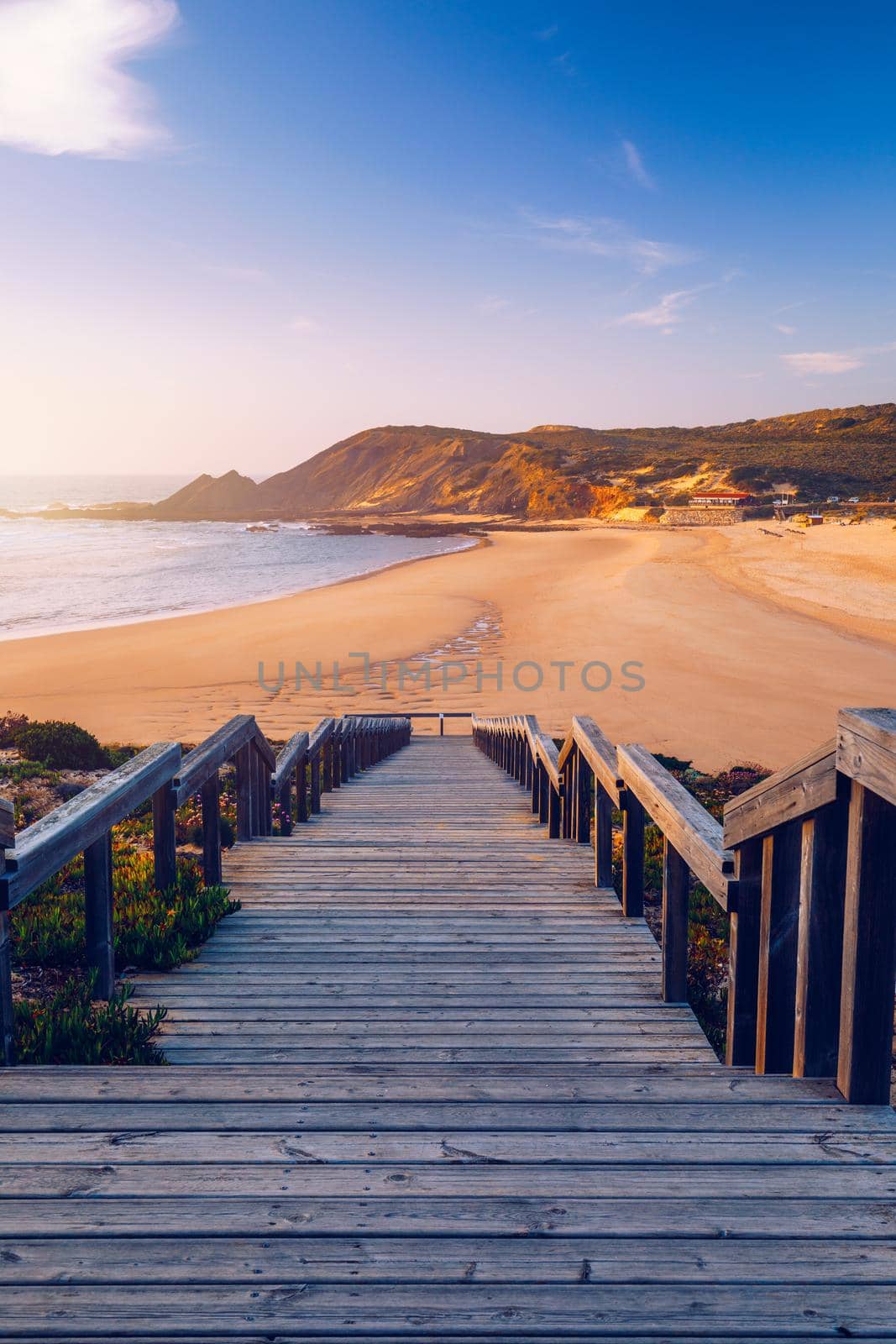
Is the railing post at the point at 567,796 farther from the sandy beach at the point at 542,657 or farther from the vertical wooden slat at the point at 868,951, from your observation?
the sandy beach at the point at 542,657

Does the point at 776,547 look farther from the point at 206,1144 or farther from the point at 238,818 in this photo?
the point at 206,1144

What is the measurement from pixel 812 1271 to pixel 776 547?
53.4 meters

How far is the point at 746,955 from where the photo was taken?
2.91 m

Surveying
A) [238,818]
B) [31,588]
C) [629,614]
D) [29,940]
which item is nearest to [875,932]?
[29,940]

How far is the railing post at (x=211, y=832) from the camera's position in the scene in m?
5.00

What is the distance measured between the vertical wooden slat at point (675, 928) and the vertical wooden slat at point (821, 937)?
34.4 inches

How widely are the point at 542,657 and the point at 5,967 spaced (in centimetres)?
2123

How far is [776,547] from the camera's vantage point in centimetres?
5156

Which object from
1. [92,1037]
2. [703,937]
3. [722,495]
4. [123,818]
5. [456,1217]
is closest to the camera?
[456,1217]

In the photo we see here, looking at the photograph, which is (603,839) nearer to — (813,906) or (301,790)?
(813,906)

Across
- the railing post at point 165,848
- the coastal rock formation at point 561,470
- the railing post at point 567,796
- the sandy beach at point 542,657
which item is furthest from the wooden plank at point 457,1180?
the coastal rock formation at point 561,470

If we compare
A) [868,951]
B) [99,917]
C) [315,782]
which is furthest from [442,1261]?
[315,782]

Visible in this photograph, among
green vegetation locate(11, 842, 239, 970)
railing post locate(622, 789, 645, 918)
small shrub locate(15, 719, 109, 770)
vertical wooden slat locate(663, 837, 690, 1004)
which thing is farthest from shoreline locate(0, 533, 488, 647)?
vertical wooden slat locate(663, 837, 690, 1004)

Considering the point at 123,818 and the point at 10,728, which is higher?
the point at 123,818
